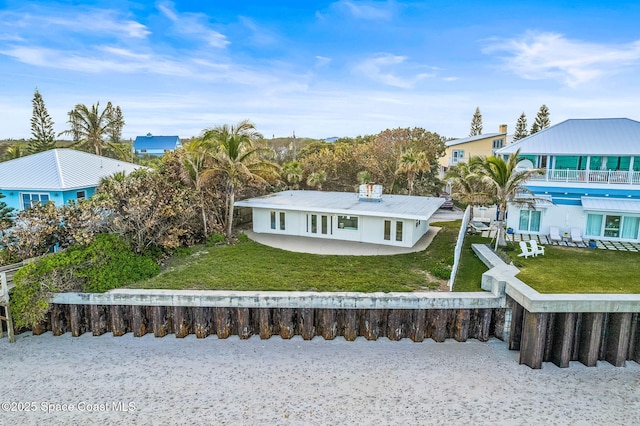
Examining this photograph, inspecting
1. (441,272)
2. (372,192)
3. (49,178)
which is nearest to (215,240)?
(372,192)

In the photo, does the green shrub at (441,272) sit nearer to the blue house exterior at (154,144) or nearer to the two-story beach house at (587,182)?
the two-story beach house at (587,182)

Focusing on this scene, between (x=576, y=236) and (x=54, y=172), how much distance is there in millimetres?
26796

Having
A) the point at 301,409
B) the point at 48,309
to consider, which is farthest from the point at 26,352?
the point at 301,409

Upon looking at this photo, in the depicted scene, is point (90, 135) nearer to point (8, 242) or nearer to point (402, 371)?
point (8, 242)

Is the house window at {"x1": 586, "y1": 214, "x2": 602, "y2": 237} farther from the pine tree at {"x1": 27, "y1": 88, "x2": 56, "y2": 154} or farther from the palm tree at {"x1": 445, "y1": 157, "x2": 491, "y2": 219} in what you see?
the pine tree at {"x1": 27, "y1": 88, "x2": 56, "y2": 154}

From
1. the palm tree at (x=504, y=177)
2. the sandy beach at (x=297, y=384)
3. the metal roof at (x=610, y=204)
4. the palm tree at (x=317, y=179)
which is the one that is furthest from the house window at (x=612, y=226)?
the palm tree at (x=317, y=179)

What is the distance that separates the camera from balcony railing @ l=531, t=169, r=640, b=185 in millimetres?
18969

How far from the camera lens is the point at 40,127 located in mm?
38469

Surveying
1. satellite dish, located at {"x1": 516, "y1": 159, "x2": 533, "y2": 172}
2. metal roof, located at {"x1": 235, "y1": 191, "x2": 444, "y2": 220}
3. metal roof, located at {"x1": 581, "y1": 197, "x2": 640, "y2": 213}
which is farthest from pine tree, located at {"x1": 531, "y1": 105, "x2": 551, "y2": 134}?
metal roof, located at {"x1": 235, "y1": 191, "x2": 444, "y2": 220}

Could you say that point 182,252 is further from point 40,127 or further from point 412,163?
point 40,127

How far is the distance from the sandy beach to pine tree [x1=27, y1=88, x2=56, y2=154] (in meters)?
34.3

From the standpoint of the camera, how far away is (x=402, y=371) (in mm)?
10141

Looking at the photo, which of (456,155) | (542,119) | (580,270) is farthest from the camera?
(542,119)

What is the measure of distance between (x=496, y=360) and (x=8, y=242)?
16.3m
